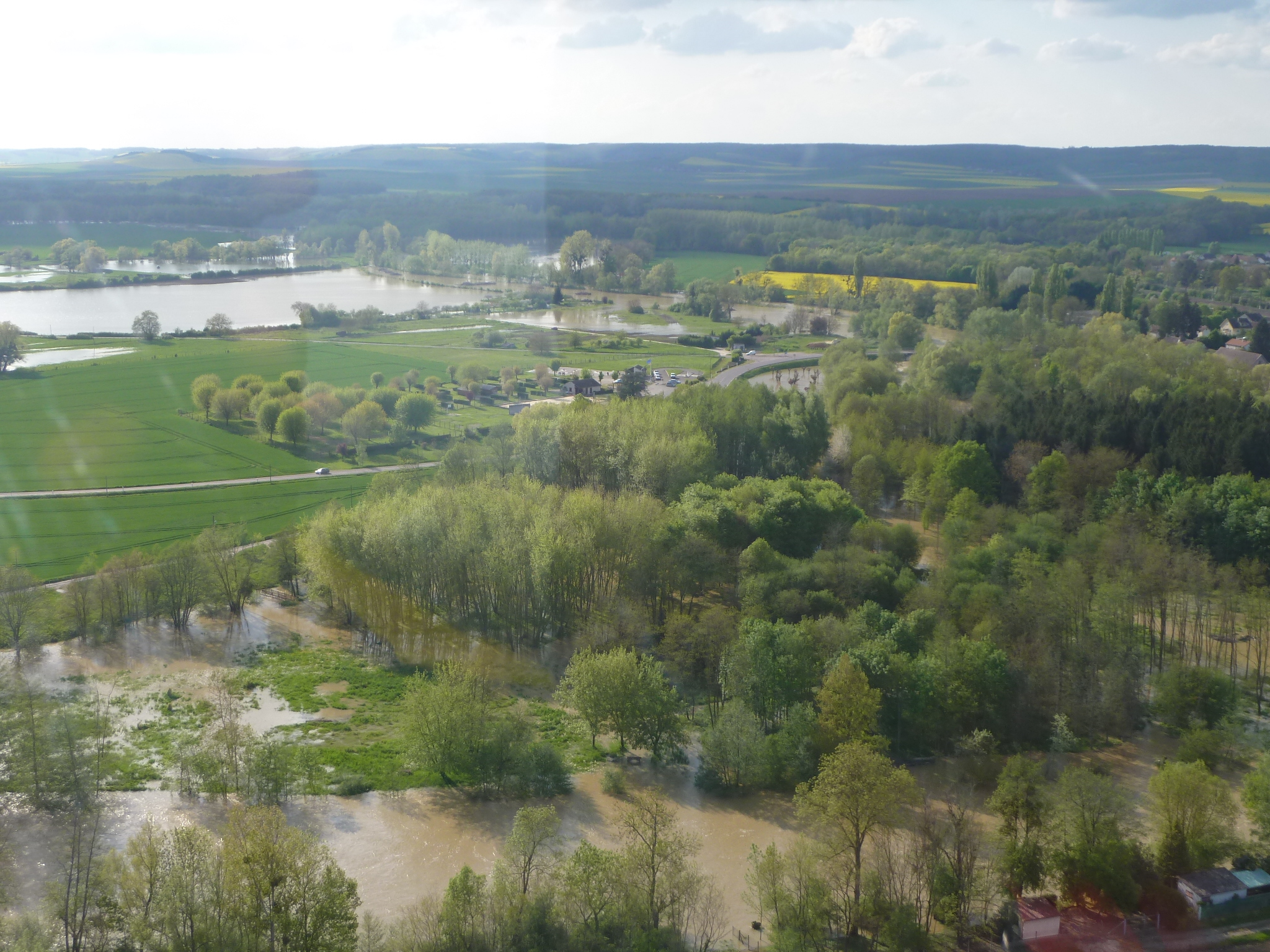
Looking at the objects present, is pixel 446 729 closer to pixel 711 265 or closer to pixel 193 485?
pixel 193 485

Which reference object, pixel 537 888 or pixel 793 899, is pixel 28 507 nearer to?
pixel 537 888

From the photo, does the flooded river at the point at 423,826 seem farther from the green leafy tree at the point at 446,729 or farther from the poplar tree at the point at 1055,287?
the poplar tree at the point at 1055,287

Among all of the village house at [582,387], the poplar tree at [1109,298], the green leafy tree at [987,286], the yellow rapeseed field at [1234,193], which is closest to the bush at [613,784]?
the village house at [582,387]

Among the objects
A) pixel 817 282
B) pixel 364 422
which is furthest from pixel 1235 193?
pixel 364 422

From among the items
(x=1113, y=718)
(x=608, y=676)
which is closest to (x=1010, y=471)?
(x=1113, y=718)

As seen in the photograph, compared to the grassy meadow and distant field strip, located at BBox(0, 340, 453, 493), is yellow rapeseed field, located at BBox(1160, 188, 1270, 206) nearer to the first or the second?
the grassy meadow

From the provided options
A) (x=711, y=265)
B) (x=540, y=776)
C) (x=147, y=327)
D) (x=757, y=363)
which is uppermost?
(x=711, y=265)
